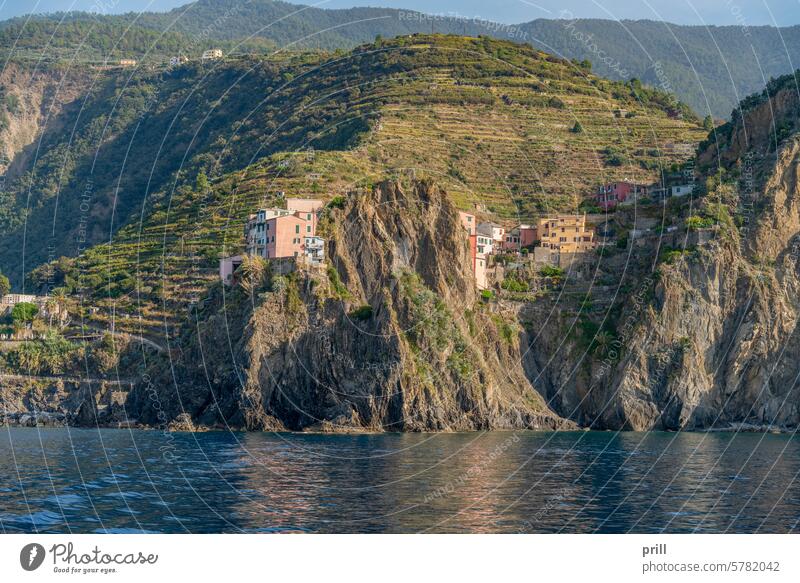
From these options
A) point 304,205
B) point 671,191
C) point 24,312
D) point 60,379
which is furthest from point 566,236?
point 24,312

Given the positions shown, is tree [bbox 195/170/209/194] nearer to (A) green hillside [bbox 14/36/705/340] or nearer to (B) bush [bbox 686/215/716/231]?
(A) green hillside [bbox 14/36/705/340]

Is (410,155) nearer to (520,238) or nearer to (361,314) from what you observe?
(520,238)

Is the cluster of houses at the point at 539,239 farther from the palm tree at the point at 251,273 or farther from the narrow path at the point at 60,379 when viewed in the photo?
the narrow path at the point at 60,379

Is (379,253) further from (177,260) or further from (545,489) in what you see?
(545,489)

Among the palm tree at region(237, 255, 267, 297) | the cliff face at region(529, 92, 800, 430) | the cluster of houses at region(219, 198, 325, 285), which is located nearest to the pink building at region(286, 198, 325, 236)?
the cluster of houses at region(219, 198, 325, 285)

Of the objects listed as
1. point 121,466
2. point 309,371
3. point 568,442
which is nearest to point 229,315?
point 309,371
